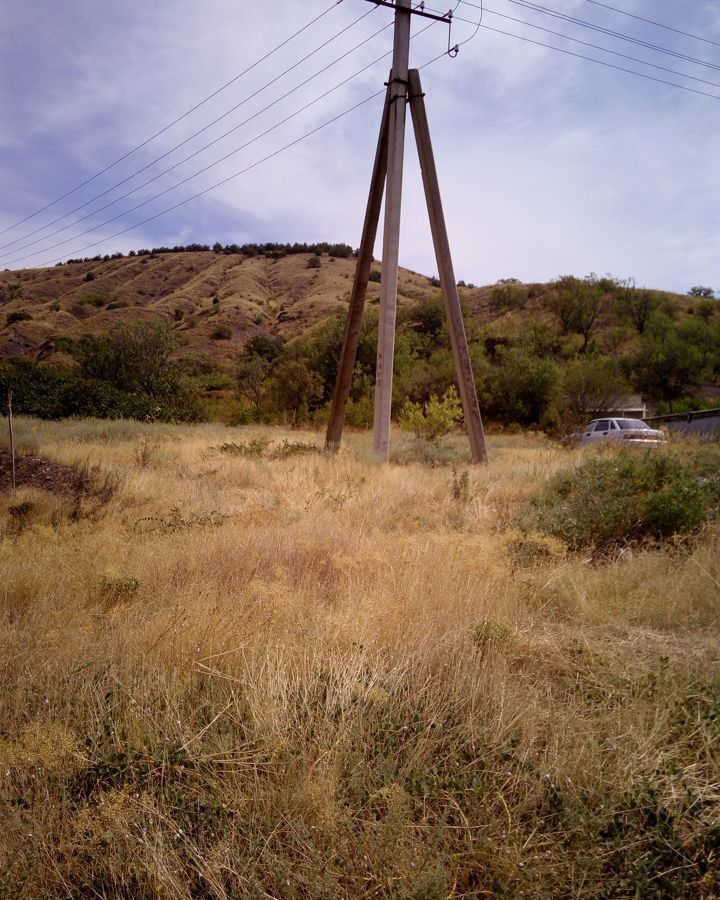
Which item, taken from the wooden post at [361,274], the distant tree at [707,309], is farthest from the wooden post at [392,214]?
the distant tree at [707,309]

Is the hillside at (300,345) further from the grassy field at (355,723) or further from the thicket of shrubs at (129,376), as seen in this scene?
the grassy field at (355,723)

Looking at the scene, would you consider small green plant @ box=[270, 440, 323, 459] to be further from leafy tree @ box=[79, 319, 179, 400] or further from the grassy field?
leafy tree @ box=[79, 319, 179, 400]

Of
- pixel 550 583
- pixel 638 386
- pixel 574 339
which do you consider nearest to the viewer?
pixel 550 583

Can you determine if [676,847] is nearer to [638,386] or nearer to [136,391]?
[136,391]

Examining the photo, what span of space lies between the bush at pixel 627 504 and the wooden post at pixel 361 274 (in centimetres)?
530

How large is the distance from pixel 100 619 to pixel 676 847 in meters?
3.22

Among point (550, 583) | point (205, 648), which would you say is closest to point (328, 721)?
point (205, 648)

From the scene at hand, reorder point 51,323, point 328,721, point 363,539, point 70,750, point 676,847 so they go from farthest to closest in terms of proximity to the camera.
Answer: point 51,323
point 363,539
point 328,721
point 70,750
point 676,847

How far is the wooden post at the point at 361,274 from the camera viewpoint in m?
10.8

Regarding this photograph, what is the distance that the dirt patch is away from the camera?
7.39 m

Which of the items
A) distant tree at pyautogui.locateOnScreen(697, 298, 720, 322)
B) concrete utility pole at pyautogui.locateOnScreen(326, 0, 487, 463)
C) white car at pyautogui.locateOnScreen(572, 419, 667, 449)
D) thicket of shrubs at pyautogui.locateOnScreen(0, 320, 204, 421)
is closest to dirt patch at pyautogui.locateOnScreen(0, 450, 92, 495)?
concrete utility pole at pyautogui.locateOnScreen(326, 0, 487, 463)

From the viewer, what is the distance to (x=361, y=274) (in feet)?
36.1

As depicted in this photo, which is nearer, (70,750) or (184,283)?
(70,750)

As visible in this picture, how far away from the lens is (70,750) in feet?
7.32
